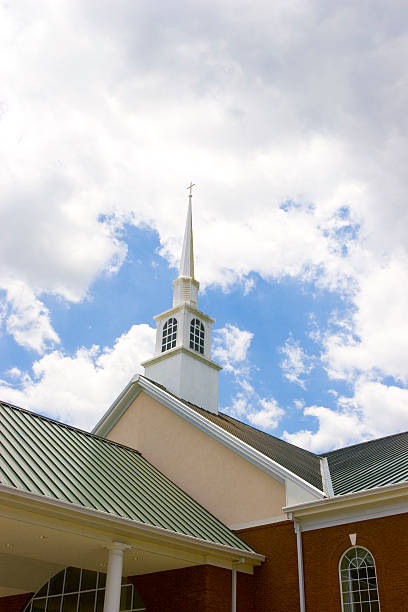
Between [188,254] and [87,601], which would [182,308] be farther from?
[87,601]

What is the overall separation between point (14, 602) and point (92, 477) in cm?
599

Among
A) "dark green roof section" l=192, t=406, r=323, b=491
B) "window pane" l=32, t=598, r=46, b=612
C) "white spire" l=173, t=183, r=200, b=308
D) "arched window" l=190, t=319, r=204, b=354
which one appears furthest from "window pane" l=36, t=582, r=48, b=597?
"white spire" l=173, t=183, r=200, b=308

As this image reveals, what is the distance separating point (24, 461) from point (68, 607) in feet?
18.3

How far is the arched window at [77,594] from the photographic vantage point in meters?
16.8

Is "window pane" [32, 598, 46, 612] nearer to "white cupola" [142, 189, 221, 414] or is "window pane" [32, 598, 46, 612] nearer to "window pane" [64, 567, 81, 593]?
"window pane" [64, 567, 81, 593]

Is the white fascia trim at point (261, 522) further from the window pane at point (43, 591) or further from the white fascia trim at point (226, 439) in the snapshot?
the window pane at point (43, 591)

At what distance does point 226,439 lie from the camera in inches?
736

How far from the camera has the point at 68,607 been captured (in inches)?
683

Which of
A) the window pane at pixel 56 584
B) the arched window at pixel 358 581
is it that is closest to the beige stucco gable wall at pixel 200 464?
the arched window at pixel 358 581

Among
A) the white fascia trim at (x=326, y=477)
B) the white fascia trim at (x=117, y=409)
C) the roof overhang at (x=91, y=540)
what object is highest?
the white fascia trim at (x=117, y=409)

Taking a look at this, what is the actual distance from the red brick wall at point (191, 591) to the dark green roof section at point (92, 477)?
835 mm

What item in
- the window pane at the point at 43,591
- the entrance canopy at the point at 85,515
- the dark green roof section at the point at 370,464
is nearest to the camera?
the entrance canopy at the point at 85,515

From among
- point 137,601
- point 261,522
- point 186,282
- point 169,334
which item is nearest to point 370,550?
point 261,522

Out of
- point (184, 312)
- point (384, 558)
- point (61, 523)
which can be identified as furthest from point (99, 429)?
point (384, 558)
